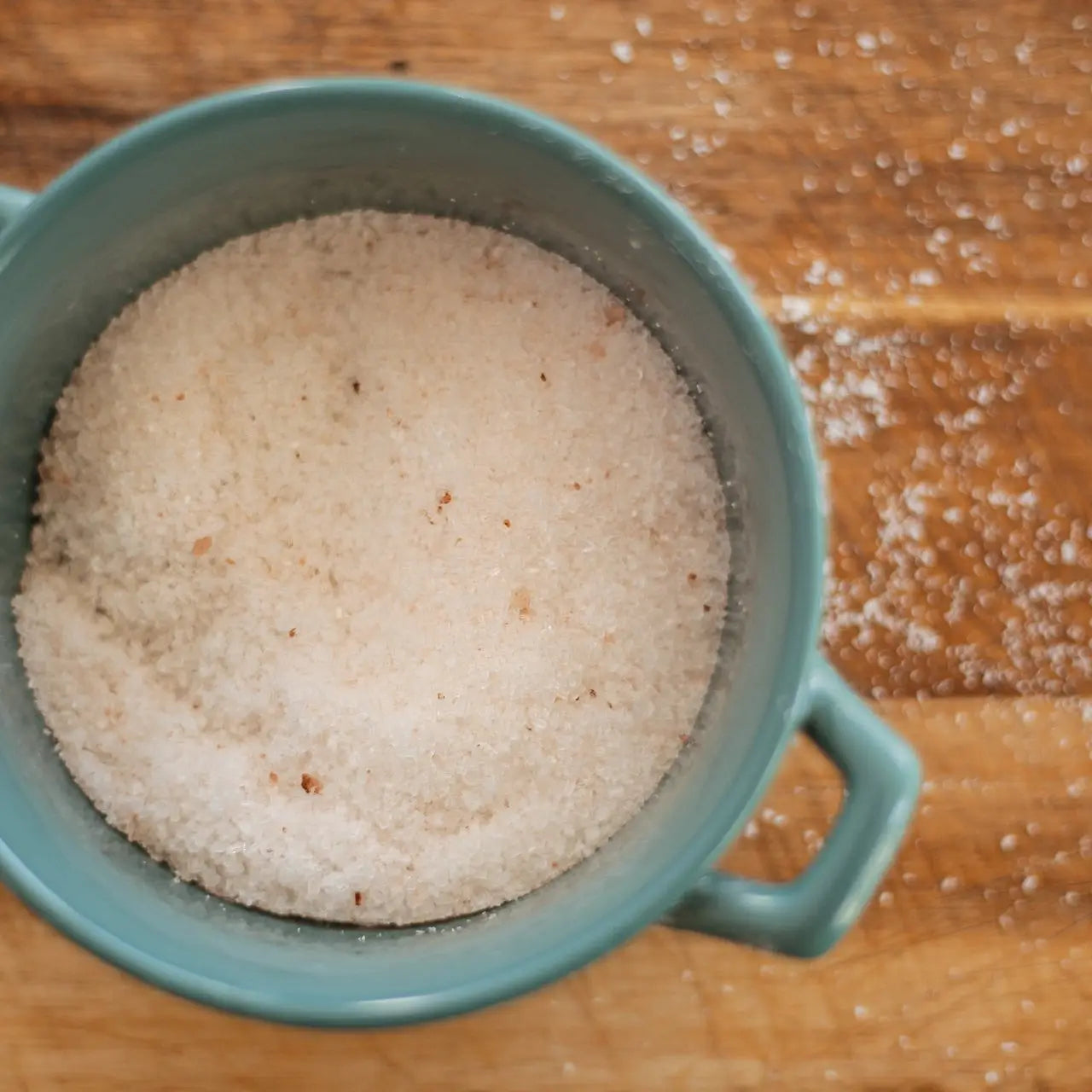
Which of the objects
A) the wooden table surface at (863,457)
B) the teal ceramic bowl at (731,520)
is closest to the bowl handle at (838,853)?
the teal ceramic bowl at (731,520)

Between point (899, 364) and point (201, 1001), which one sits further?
point (899, 364)

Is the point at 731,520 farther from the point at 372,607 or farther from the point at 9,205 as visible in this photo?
the point at 9,205

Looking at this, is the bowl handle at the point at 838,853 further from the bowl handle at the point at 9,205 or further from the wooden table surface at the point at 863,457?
the bowl handle at the point at 9,205

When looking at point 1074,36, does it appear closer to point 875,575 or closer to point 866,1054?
point 875,575

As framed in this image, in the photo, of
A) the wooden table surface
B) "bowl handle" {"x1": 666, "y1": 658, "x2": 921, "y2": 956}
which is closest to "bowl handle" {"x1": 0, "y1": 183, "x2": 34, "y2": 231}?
the wooden table surface

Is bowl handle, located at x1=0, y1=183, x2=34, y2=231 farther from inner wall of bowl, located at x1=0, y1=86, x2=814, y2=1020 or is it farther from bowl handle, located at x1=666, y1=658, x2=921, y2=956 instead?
bowl handle, located at x1=666, y1=658, x2=921, y2=956

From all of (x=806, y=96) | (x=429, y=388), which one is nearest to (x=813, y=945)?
(x=429, y=388)

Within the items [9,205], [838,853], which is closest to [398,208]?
[9,205]
